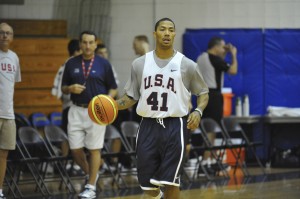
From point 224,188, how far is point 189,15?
511 centimetres

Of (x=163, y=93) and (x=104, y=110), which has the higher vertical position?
(x=163, y=93)

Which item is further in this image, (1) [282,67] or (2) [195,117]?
(1) [282,67]

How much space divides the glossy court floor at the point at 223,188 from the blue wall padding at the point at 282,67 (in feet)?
7.25

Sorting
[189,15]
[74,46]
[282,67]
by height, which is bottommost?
[282,67]

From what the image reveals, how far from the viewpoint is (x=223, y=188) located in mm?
11906

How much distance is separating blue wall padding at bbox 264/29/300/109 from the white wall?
0.28m

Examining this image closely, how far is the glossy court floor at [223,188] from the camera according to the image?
10961 millimetres

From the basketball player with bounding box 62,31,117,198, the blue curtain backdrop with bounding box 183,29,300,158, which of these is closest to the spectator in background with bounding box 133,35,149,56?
the basketball player with bounding box 62,31,117,198

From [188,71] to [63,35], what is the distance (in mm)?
7944

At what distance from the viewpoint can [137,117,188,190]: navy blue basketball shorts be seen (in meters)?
7.86

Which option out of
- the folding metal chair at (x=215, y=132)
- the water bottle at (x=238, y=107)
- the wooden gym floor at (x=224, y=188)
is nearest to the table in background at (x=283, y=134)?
the water bottle at (x=238, y=107)

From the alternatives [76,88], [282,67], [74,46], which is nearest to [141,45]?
[74,46]

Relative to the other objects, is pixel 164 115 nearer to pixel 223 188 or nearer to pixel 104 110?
pixel 104 110

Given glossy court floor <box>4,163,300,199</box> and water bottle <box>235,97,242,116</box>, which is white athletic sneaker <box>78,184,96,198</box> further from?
water bottle <box>235,97,242,116</box>
